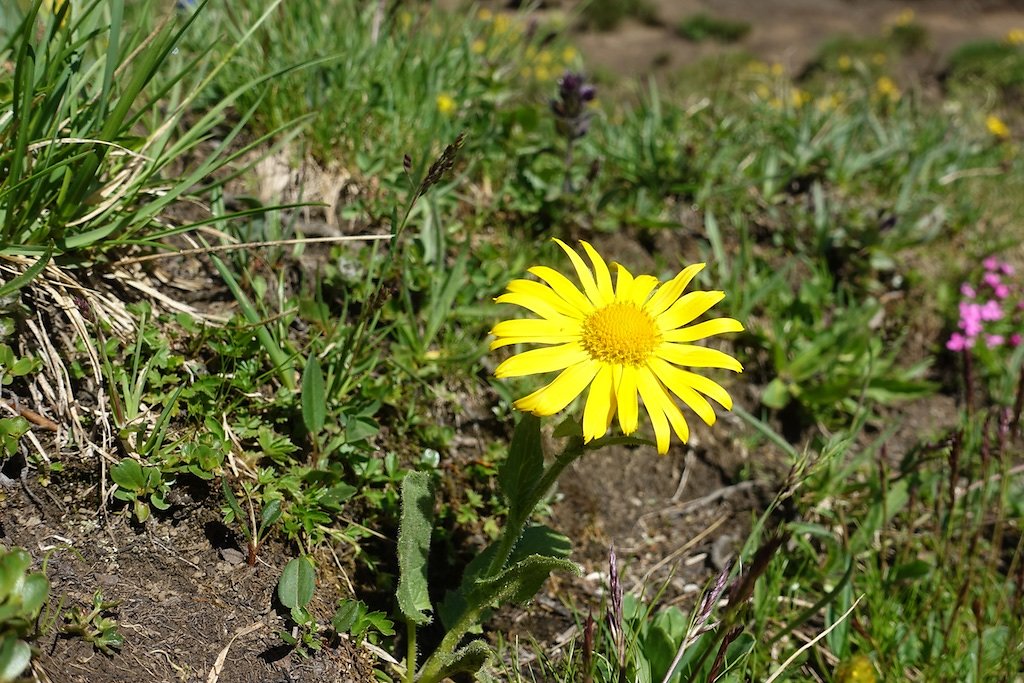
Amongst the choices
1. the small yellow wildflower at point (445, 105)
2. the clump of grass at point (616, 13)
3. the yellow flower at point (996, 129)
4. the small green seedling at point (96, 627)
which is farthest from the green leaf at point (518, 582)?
the clump of grass at point (616, 13)

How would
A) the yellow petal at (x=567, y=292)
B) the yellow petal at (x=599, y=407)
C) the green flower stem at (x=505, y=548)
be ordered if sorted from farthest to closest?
the yellow petal at (x=567, y=292) → the green flower stem at (x=505, y=548) → the yellow petal at (x=599, y=407)

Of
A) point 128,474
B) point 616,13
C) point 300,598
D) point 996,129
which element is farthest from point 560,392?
point 616,13

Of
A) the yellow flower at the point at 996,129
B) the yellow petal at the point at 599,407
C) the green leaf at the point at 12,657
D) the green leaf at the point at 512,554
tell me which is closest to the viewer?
the green leaf at the point at 12,657

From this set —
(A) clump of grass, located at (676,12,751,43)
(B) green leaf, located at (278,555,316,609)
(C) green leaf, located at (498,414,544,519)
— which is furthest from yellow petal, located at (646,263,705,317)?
(A) clump of grass, located at (676,12,751,43)

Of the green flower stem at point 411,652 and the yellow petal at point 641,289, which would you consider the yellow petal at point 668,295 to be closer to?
the yellow petal at point 641,289

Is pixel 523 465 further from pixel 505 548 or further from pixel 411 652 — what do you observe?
pixel 411 652

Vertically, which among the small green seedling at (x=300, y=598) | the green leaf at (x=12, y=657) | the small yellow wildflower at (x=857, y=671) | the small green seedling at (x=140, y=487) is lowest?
the small yellow wildflower at (x=857, y=671)

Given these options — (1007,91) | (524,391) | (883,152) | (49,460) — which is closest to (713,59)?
(1007,91)
